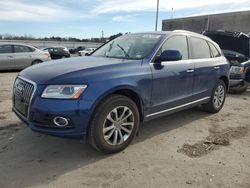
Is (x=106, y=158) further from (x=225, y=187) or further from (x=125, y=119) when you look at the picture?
(x=225, y=187)

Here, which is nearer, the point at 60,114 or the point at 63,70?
the point at 60,114

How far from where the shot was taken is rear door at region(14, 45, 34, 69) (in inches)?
526

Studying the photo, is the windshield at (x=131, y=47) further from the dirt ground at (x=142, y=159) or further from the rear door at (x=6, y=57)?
the rear door at (x=6, y=57)

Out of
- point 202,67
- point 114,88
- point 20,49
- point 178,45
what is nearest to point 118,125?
point 114,88

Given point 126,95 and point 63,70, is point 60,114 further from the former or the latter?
point 126,95

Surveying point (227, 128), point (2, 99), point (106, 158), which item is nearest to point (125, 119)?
point (106, 158)

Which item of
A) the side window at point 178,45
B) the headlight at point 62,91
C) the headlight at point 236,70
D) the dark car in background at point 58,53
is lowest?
the dark car in background at point 58,53

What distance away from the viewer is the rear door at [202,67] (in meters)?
5.45

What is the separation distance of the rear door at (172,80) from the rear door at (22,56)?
9.88 meters

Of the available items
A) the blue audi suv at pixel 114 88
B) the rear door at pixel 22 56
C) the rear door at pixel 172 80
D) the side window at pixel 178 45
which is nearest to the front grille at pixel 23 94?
the blue audi suv at pixel 114 88

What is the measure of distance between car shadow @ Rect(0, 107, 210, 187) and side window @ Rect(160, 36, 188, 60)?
137cm

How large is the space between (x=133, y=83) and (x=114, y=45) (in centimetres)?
149

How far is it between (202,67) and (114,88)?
7.67 feet

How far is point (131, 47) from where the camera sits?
497cm
